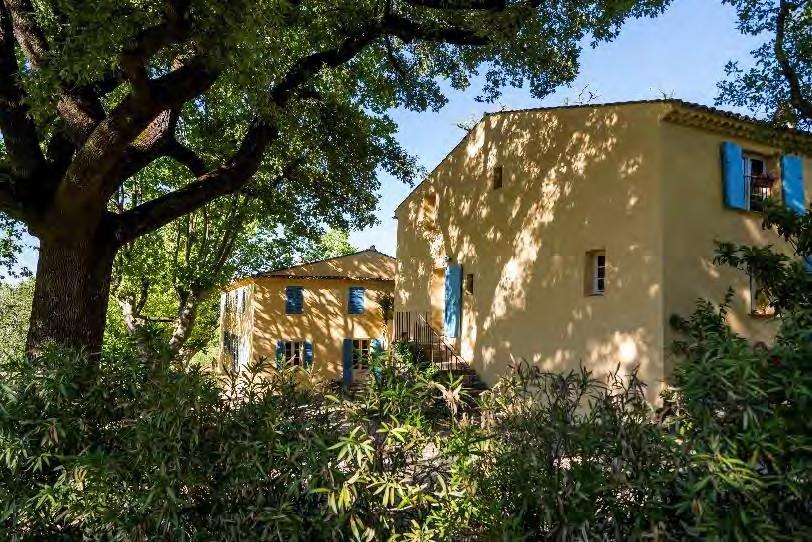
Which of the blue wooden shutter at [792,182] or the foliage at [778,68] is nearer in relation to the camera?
the foliage at [778,68]

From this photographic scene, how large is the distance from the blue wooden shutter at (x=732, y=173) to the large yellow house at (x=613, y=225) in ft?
0.08

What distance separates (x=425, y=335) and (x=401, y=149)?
6.08 meters

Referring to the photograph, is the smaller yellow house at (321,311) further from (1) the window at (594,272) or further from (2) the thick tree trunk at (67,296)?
(2) the thick tree trunk at (67,296)

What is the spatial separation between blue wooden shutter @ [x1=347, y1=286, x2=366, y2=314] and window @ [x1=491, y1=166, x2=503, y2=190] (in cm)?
1155

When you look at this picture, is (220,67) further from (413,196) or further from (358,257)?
(358,257)

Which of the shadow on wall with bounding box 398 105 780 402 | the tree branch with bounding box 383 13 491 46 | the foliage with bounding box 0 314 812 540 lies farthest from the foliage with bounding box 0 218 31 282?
the foliage with bounding box 0 314 812 540

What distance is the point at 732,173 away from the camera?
38.6 feet

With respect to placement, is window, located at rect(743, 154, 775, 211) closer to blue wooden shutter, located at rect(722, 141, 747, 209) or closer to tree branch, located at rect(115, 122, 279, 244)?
blue wooden shutter, located at rect(722, 141, 747, 209)

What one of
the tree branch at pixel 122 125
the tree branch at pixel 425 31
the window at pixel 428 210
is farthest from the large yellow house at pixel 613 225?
the tree branch at pixel 122 125

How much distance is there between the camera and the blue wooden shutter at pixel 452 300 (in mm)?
16062

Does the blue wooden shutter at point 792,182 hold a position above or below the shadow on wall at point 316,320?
above

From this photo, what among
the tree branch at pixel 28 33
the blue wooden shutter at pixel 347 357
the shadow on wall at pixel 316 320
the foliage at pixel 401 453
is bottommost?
the foliage at pixel 401 453

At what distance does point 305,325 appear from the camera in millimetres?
24969

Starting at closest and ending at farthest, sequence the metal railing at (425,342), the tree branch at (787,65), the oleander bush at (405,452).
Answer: the oleander bush at (405,452) < the tree branch at (787,65) < the metal railing at (425,342)
